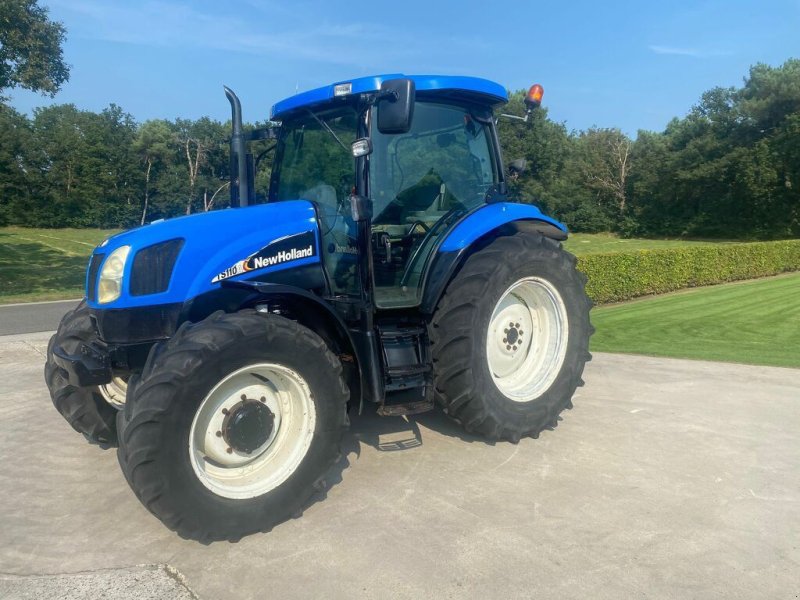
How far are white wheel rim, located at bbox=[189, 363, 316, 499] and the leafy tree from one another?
51.5ft

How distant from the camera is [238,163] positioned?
15.6ft

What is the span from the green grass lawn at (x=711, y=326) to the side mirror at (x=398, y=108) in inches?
220

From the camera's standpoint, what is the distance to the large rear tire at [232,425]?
296cm

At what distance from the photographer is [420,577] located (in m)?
2.90

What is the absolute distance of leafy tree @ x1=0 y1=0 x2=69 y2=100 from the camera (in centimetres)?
1498

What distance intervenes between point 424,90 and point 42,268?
2220cm

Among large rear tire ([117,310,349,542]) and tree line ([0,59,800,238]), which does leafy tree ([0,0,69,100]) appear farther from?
tree line ([0,59,800,238])

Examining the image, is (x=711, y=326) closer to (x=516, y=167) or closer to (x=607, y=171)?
(x=516, y=167)

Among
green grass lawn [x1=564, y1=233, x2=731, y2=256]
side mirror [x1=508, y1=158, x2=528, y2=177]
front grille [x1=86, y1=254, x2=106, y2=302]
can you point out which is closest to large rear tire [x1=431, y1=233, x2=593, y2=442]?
side mirror [x1=508, y1=158, x2=528, y2=177]

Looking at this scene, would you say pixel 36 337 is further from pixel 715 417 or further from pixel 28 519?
pixel 715 417

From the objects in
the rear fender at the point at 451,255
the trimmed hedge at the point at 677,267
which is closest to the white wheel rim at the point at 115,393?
the rear fender at the point at 451,255

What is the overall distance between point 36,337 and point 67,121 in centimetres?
6233

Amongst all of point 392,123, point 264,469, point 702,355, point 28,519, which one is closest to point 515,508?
point 264,469

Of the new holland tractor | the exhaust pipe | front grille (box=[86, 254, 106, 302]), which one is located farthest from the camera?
the exhaust pipe
